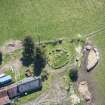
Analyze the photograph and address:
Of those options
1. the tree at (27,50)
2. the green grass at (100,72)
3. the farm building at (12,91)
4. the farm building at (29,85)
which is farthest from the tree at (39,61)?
the green grass at (100,72)

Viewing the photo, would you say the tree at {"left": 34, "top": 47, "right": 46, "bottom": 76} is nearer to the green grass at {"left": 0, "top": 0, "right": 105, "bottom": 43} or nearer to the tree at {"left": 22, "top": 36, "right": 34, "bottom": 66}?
the tree at {"left": 22, "top": 36, "right": 34, "bottom": 66}

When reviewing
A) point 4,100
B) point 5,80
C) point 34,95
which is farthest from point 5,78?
point 34,95

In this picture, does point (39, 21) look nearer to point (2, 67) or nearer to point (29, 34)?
point (29, 34)

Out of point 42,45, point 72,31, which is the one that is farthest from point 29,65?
point 72,31

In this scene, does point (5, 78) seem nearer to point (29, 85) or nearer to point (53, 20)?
point (29, 85)

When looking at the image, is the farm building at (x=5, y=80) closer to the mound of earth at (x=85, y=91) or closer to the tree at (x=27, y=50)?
the tree at (x=27, y=50)
